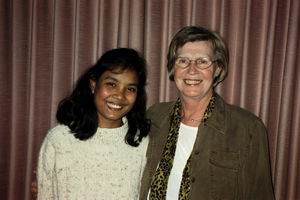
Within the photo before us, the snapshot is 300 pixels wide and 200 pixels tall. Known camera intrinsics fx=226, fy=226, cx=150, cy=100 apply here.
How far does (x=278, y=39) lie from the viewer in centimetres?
180

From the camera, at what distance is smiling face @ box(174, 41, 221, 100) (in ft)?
4.57

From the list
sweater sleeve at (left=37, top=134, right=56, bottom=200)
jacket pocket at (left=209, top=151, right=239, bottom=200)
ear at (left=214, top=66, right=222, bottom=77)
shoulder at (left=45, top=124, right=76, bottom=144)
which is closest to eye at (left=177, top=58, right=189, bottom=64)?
ear at (left=214, top=66, right=222, bottom=77)

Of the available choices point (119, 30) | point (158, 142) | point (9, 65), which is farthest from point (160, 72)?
point (9, 65)

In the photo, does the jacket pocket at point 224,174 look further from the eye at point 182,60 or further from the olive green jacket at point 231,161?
the eye at point 182,60

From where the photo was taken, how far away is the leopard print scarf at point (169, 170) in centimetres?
134

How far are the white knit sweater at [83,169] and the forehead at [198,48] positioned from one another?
2.38 feet

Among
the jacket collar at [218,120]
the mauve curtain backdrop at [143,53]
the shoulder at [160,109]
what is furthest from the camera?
the mauve curtain backdrop at [143,53]

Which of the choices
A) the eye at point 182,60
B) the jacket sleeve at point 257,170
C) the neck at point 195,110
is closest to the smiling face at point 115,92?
the eye at point 182,60

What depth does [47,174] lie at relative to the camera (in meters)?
1.39

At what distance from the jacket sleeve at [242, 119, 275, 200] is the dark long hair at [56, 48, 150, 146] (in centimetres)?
69

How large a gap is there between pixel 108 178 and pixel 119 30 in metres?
1.15

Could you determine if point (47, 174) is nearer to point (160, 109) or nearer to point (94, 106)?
point (94, 106)

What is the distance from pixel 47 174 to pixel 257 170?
1.28 m

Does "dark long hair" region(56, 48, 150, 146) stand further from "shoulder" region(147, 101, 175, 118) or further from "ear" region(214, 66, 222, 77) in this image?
"ear" region(214, 66, 222, 77)
